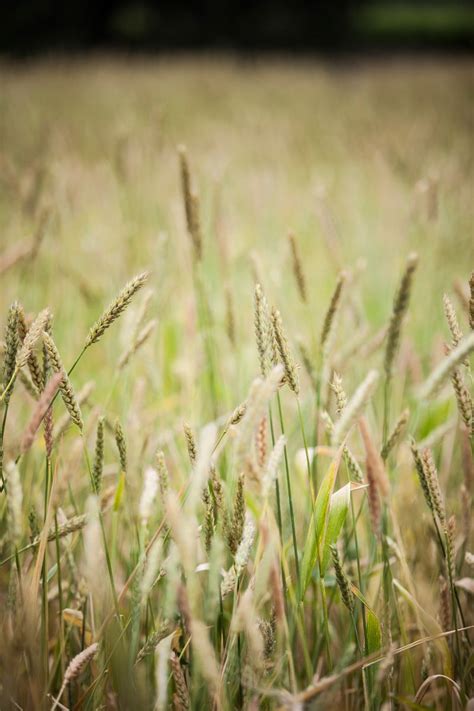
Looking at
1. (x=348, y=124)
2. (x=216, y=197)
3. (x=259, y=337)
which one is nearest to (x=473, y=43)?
(x=348, y=124)

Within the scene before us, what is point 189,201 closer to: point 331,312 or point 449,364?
point 331,312

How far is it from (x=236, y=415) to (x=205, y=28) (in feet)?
44.4

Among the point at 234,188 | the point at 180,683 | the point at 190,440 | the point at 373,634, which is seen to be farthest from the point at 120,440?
the point at 234,188

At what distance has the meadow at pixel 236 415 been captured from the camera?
359 mm

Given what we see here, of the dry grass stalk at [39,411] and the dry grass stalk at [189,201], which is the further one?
the dry grass stalk at [189,201]

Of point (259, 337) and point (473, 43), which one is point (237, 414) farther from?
point (473, 43)

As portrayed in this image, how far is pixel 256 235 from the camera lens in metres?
1.89

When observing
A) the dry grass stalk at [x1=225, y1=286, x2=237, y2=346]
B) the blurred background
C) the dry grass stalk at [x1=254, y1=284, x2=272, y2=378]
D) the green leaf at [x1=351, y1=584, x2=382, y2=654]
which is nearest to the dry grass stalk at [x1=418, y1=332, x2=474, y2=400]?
the dry grass stalk at [x1=254, y1=284, x2=272, y2=378]

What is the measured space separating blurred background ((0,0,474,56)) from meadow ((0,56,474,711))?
8.32 meters

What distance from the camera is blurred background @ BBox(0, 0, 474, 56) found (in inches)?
402

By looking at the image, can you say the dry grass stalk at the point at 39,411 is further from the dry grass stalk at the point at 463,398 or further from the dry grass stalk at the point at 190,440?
the dry grass stalk at the point at 463,398

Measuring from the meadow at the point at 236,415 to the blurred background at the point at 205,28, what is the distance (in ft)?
27.3

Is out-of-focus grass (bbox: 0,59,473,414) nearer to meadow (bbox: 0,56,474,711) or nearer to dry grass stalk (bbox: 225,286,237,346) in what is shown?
meadow (bbox: 0,56,474,711)

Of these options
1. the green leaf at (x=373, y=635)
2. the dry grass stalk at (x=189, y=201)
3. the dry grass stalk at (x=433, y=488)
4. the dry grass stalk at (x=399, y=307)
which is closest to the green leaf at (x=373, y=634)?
the green leaf at (x=373, y=635)
